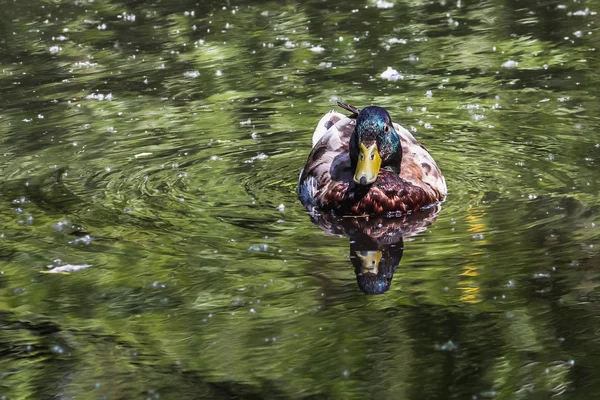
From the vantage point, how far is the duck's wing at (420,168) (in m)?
8.98

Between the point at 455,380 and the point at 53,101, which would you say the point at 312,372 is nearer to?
the point at 455,380

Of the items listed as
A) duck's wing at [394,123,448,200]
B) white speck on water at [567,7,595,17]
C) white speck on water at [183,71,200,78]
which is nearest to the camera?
duck's wing at [394,123,448,200]

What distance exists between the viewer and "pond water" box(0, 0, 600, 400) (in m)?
6.15

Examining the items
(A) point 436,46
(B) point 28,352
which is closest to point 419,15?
(A) point 436,46

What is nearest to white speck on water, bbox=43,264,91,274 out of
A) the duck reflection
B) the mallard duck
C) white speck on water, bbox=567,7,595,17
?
the duck reflection

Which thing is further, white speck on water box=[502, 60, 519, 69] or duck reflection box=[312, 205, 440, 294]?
white speck on water box=[502, 60, 519, 69]

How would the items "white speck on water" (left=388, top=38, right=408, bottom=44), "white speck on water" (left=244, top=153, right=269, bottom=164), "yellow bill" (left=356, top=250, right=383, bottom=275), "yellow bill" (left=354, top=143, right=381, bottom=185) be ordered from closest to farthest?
"yellow bill" (left=356, top=250, right=383, bottom=275) < "yellow bill" (left=354, top=143, right=381, bottom=185) < "white speck on water" (left=244, top=153, right=269, bottom=164) < "white speck on water" (left=388, top=38, right=408, bottom=44)

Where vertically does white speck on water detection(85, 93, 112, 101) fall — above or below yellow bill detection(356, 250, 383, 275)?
below

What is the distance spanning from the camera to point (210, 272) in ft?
24.7

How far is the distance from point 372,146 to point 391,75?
4.26 m

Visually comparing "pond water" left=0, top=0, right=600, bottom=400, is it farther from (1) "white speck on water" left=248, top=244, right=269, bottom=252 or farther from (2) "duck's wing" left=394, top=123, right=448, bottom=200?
(2) "duck's wing" left=394, top=123, right=448, bottom=200

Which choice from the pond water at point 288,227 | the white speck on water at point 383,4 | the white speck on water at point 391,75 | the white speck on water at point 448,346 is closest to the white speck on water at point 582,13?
the pond water at point 288,227

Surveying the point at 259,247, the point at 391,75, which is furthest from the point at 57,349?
the point at 391,75

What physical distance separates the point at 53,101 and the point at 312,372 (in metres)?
7.77
